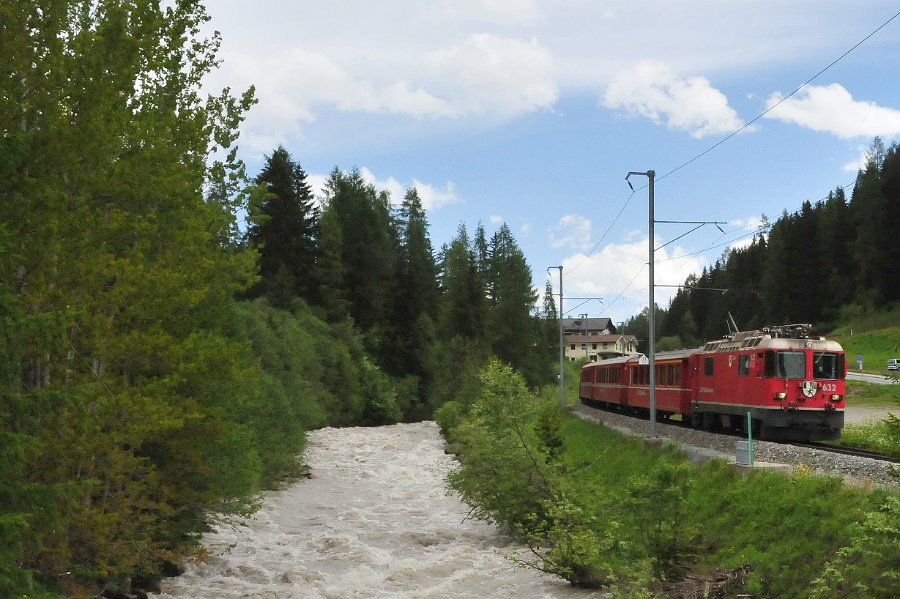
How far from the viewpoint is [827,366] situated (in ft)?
85.4

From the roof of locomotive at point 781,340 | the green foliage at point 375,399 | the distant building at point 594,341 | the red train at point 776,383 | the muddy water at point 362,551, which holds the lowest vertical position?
the muddy water at point 362,551

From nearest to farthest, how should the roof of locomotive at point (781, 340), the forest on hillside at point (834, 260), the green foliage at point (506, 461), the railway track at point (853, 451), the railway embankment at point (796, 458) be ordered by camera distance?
the railway embankment at point (796, 458), the railway track at point (853, 451), the green foliage at point (506, 461), the roof of locomotive at point (781, 340), the forest on hillside at point (834, 260)

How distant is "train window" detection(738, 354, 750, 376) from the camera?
2697 centimetres

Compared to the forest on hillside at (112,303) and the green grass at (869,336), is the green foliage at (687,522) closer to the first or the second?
the forest on hillside at (112,303)

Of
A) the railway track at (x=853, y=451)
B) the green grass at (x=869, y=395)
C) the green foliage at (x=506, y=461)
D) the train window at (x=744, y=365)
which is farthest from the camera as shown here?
the green grass at (x=869, y=395)

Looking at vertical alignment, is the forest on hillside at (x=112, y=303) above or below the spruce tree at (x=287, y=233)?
below

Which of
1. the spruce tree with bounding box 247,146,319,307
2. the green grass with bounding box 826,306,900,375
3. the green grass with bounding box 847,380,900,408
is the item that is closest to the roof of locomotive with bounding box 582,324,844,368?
the green grass with bounding box 847,380,900,408

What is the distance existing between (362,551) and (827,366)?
14060 mm

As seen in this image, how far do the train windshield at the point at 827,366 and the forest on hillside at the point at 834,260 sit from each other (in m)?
64.1

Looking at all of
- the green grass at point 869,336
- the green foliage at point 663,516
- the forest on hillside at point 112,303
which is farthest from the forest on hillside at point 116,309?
the green grass at point 869,336

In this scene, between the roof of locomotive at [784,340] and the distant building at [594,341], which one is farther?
the distant building at [594,341]

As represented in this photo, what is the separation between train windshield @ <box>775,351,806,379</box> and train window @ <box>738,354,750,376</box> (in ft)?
3.94

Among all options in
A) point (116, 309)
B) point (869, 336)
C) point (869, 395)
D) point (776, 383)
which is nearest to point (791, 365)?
point (776, 383)

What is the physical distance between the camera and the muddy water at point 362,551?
19203mm
